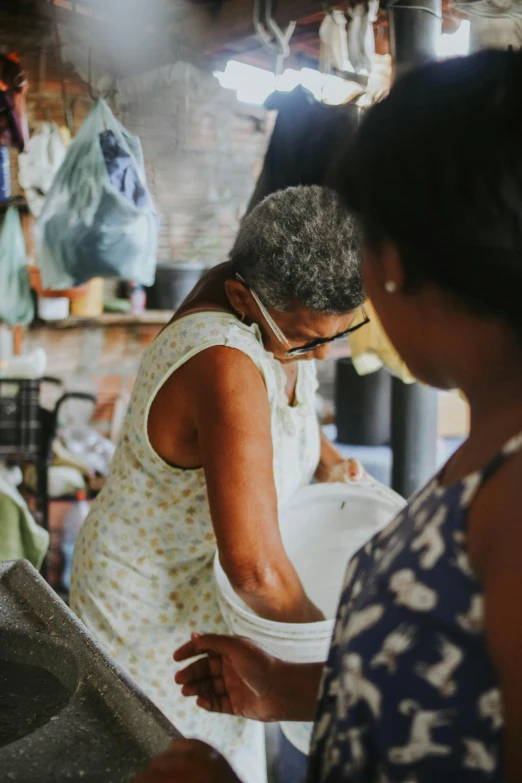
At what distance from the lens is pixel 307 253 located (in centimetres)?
127

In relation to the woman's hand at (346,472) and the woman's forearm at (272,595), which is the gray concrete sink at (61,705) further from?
the woman's hand at (346,472)

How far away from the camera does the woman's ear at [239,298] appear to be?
1.38 metres

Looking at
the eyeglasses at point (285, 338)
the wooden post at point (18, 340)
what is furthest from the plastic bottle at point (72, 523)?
the eyeglasses at point (285, 338)

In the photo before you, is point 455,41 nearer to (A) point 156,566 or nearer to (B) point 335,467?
(B) point 335,467

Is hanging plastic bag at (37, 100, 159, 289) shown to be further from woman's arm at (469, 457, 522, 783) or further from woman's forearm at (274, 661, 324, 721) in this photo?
woman's arm at (469, 457, 522, 783)

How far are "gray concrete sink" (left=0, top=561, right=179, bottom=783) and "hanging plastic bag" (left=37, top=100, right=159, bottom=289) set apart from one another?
2.01 metres

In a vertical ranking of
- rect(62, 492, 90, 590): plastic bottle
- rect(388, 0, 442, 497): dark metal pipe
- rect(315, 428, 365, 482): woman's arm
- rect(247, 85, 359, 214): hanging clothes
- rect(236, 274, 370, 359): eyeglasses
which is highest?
rect(247, 85, 359, 214): hanging clothes

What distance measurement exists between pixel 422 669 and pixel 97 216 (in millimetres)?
2690

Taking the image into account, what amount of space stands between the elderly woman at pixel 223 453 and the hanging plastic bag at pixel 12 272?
7.76ft

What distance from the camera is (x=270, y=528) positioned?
1.22m

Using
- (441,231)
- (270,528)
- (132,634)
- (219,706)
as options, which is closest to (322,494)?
(270,528)

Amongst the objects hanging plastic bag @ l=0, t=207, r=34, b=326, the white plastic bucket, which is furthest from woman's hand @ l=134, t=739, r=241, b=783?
hanging plastic bag @ l=0, t=207, r=34, b=326

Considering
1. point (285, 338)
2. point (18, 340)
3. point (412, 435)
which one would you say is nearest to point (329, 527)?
point (285, 338)

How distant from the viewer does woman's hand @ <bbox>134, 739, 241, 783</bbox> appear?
2.21 feet
